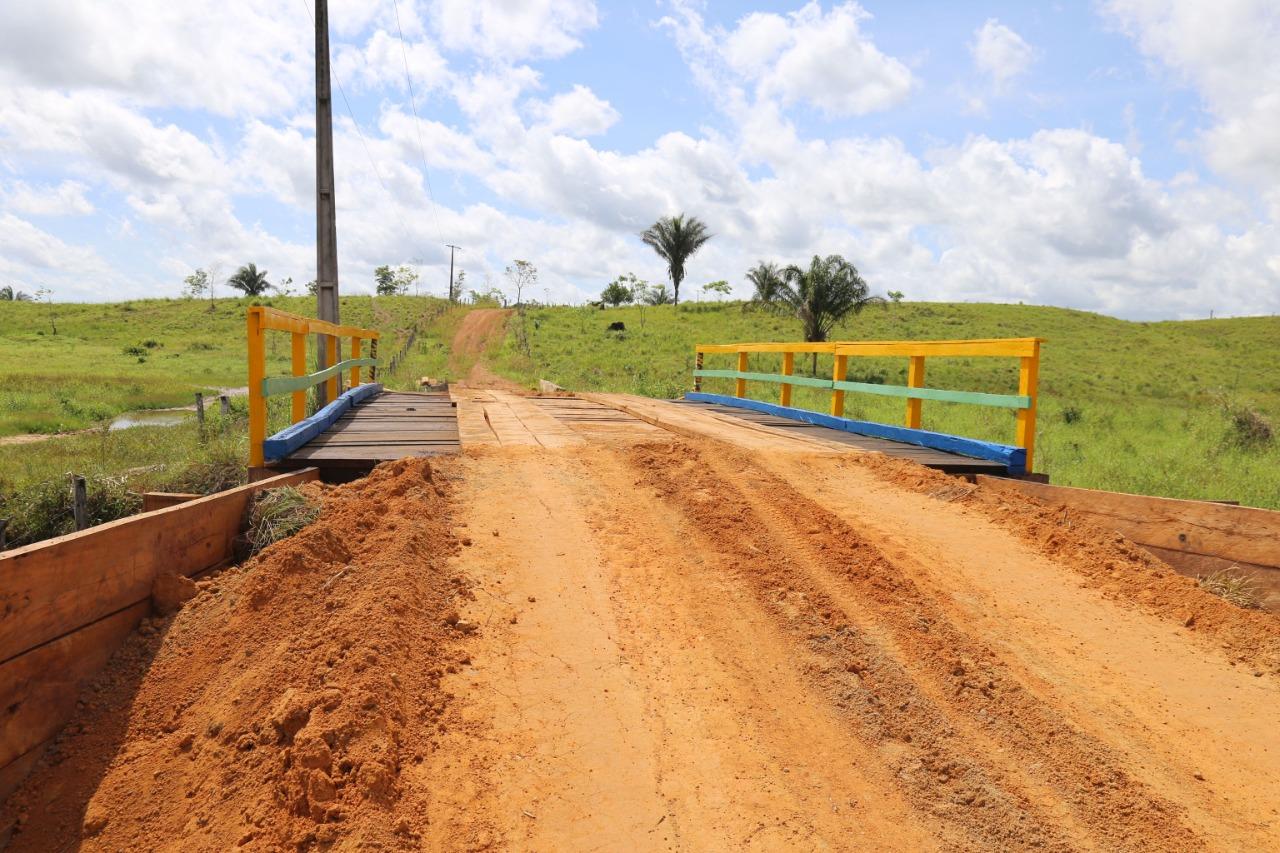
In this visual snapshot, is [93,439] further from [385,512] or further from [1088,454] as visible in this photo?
[1088,454]

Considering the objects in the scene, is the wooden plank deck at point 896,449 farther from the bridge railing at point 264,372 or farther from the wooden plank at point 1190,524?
the bridge railing at point 264,372

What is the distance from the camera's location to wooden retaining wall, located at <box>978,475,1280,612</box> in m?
4.36

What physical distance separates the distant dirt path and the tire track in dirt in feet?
67.6

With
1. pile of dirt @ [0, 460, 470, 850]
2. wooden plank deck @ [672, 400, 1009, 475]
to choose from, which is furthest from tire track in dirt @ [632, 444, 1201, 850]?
wooden plank deck @ [672, 400, 1009, 475]

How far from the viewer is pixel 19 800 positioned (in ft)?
9.35

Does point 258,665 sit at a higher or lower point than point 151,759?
higher

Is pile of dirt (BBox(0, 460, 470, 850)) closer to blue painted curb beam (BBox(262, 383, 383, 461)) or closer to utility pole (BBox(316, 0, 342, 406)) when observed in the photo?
blue painted curb beam (BBox(262, 383, 383, 461))

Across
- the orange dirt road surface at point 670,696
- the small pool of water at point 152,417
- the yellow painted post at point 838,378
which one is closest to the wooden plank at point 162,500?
the orange dirt road surface at point 670,696

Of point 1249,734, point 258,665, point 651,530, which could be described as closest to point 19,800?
point 258,665

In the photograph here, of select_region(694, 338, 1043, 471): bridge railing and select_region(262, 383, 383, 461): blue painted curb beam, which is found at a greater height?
select_region(694, 338, 1043, 471): bridge railing

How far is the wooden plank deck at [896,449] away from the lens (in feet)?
20.9

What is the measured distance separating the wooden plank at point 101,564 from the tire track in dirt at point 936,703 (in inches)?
110

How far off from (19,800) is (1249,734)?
4.71m

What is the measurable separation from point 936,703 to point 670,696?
1056 mm
